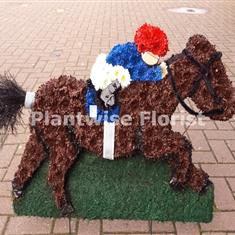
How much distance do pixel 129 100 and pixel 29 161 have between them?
0.99m

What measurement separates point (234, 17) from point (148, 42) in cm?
858

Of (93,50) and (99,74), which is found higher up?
(99,74)

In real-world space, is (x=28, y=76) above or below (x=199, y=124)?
below

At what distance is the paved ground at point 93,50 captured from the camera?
10.7ft

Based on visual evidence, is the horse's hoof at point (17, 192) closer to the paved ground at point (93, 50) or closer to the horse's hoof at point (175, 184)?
the paved ground at point (93, 50)

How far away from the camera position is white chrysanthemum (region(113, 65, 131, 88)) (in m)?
2.81

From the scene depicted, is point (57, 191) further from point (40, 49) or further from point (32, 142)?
point (40, 49)

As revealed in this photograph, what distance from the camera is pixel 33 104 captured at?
9.65 feet

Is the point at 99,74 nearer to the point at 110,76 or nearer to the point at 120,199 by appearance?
the point at 110,76

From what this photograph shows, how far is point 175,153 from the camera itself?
302 cm

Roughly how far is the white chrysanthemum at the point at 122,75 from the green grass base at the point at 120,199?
0.93m

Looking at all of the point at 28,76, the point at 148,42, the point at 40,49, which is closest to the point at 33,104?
the point at 148,42

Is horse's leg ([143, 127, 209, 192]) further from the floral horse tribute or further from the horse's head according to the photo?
the horse's head

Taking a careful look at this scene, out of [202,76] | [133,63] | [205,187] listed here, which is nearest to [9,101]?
[133,63]
